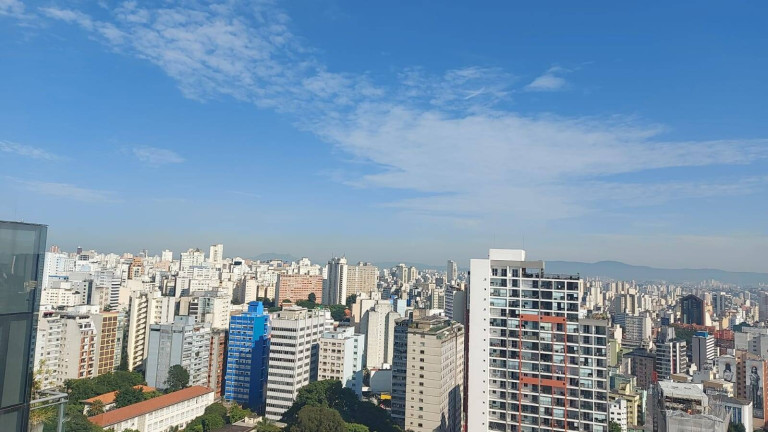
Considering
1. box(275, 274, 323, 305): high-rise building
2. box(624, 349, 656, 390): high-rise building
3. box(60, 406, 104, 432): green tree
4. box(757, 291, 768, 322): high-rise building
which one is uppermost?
box(275, 274, 323, 305): high-rise building

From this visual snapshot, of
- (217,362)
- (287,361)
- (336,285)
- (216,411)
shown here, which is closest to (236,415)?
(216,411)

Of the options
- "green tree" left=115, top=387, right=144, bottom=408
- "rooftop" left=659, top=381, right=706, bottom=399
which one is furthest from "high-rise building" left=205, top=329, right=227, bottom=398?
"rooftop" left=659, top=381, right=706, bottom=399

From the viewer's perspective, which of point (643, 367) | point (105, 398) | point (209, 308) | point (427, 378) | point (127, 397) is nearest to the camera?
point (427, 378)

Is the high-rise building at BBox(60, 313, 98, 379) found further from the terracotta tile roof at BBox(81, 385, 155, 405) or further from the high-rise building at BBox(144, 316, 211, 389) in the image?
the terracotta tile roof at BBox(81, 385, 155, 405)

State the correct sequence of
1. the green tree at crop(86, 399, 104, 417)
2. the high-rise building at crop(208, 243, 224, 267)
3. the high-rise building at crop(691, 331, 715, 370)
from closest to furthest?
→ 1. the green tree at crop(86, 399, 104, 417)
2. the high-rise building at crop(691, 331, 715, 370)
3. the high-rise building at crop(208, 243, 224, 267)

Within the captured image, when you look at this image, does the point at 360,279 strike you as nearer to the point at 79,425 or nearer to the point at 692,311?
the point at 692,311

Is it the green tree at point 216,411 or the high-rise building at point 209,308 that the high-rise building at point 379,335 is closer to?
the high-rise building at point 209,308
